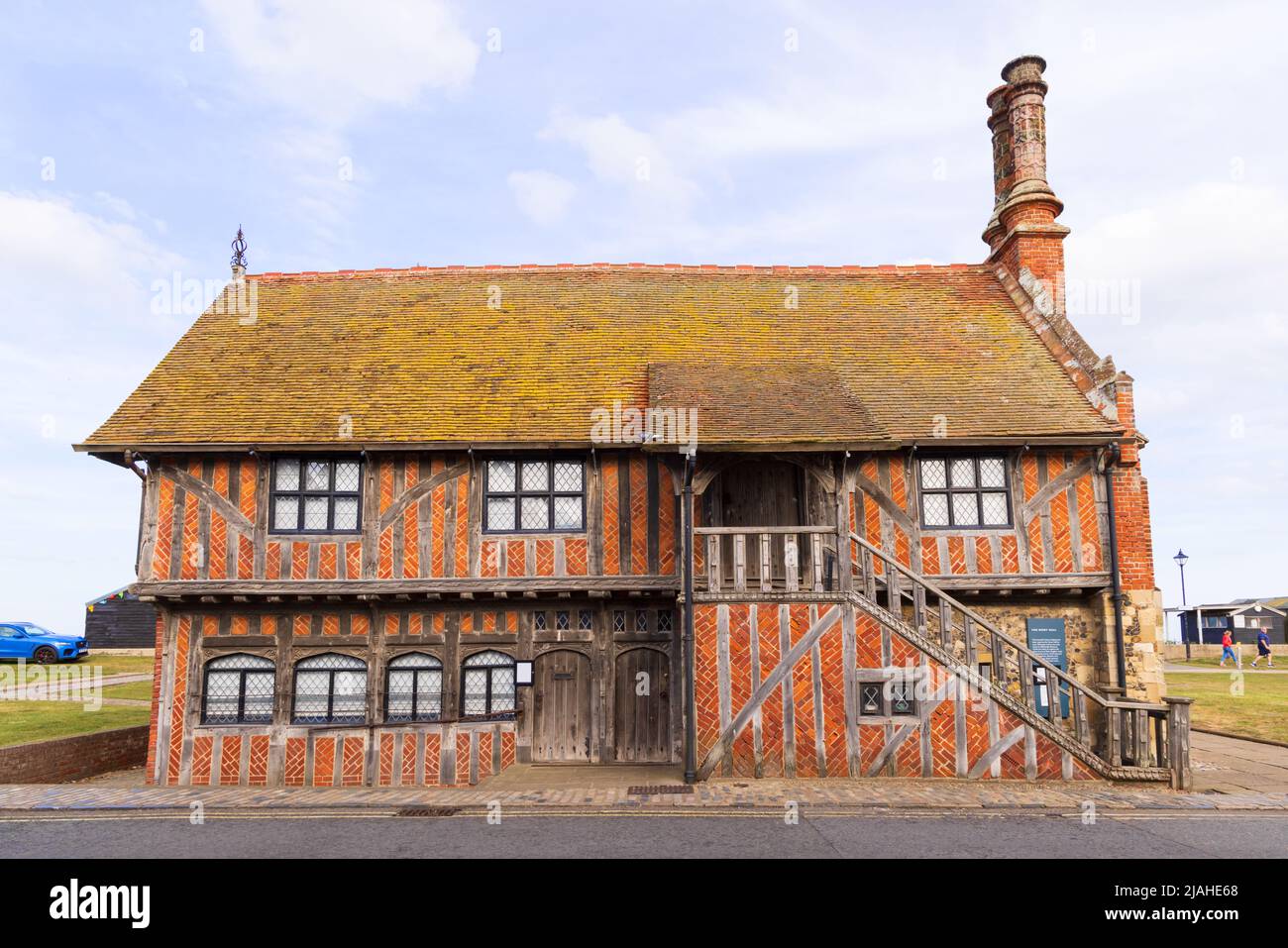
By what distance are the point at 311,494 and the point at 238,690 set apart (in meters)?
3.26

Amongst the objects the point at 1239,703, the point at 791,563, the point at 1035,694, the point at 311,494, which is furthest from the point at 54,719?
the point at 1239,703

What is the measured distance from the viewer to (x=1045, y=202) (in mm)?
15828

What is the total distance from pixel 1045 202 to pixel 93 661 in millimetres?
33370

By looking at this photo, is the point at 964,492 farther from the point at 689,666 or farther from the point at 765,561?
the point at 689,666

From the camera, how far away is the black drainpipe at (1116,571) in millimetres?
12586

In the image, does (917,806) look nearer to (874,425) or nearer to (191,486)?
(874,425)

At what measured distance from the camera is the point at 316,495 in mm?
13195

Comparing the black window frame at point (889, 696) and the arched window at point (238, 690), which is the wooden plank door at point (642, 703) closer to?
the black window frame at point (889, 696)

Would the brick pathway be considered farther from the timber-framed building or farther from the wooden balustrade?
the wooden balustrade

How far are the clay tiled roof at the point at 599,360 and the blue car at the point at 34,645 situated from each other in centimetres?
1937

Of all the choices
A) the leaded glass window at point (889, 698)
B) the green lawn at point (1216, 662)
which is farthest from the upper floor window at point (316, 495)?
the green lawn at point (1216, 662)

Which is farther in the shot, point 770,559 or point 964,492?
point 964,492
